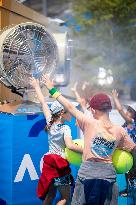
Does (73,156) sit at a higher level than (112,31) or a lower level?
lower

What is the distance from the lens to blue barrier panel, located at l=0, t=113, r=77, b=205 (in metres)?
4.87

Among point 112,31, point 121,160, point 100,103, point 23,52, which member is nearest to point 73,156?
point 121,160

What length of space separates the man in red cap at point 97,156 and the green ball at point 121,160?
197 mm

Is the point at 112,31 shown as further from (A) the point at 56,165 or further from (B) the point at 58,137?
(A) the point at 56,165

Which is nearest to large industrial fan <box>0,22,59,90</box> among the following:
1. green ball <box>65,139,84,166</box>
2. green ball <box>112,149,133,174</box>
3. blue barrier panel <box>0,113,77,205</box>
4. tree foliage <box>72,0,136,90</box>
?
blue barrier panel <box>0,113,77,205</box>

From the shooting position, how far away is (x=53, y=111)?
4598mm

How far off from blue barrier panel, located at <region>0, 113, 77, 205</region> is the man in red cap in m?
1.03

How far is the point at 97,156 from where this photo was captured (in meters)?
3.94

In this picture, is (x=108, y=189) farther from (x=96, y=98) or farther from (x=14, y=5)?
(x=14, y=5)

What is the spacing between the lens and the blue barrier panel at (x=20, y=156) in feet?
16.0

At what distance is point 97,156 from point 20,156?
127 cm

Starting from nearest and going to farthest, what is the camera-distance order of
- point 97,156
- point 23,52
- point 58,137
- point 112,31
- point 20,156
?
point 97,156 < point 58,137 < point 20,156 < point 23,52 < point 112,31

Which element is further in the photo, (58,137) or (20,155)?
(20,155)

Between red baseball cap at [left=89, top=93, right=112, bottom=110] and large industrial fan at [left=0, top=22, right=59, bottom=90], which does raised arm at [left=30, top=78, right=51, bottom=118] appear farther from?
red baseball cap at [left=89, top=93, right=112, bottom=110]
